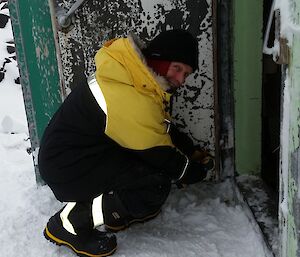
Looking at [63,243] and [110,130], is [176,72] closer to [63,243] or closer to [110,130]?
[110,130]

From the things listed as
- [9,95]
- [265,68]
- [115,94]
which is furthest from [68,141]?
[9,95]

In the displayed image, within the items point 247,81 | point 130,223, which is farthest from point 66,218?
point 247,81

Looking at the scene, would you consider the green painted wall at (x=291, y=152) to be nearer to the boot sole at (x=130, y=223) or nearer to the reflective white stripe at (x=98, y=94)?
the reflective white stripe at (x=98, y=94)

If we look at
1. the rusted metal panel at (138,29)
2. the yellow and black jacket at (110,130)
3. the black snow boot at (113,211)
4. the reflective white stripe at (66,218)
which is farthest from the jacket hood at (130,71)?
the reflective white stripe at (66,218)

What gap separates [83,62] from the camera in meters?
2.51

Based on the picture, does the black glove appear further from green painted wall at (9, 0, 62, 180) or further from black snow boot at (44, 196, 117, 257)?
green painted wall at (9, 0, 62, 180)

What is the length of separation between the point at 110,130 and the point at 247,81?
0.76m

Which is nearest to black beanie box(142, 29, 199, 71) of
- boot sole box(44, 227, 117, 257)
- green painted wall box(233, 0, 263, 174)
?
green painted wall box(233, 0, 263, 174)

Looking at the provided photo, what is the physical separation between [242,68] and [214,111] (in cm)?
26

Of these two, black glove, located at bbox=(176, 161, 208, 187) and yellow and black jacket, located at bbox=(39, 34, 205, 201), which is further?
black glove, located at bbox=(176, 161, 208, 187)

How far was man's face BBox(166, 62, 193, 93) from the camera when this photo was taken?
82.9 inches

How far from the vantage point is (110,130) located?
2074 mm

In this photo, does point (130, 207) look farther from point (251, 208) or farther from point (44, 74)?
point (44, 74)

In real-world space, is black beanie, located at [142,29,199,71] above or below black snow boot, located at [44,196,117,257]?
above
